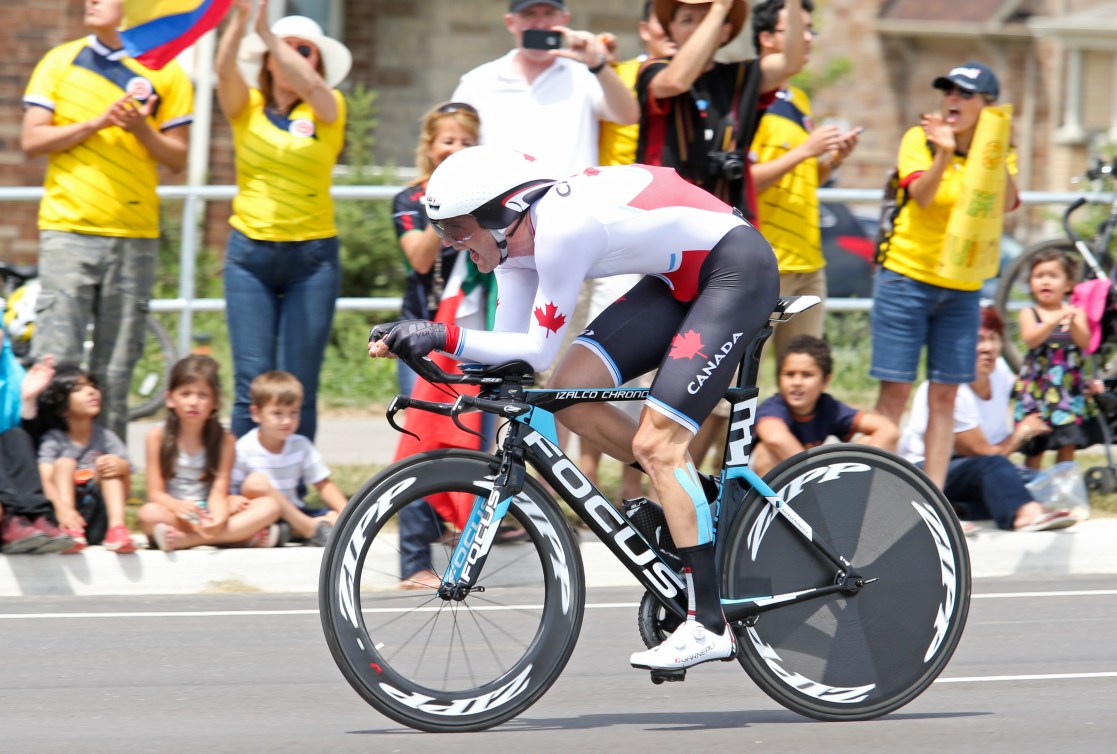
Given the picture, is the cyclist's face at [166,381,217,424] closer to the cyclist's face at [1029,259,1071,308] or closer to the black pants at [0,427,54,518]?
the black pants at [0,427,54,518]

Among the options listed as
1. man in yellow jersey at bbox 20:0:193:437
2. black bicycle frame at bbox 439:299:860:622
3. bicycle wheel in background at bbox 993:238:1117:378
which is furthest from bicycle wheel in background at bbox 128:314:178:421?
black bicycle frame at bbox 439:299:860:622

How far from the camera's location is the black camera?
7.88 m

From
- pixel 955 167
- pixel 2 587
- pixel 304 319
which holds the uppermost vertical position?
pixel 955 167

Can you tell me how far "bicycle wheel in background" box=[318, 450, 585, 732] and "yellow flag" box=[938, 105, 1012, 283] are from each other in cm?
359

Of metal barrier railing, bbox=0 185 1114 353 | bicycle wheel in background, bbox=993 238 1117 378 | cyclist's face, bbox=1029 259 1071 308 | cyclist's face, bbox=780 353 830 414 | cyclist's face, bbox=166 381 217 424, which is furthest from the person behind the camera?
bicycle wheel in background, bbox=993 238 1117 378

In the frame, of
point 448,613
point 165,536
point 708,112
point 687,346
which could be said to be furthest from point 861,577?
point 165,536

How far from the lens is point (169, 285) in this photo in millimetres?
13125

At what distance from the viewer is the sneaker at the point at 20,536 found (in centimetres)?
757

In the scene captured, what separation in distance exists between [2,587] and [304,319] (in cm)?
191

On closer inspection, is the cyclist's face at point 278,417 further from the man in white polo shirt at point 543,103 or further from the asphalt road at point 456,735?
the man in white polo shirt at point 543,103

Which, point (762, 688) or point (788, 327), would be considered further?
point (788, 327)

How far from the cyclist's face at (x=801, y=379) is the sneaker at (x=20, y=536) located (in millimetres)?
3447

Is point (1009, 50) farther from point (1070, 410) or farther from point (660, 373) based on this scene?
point (660, 373)

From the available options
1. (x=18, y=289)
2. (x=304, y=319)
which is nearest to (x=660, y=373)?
(x=304, y=319)
